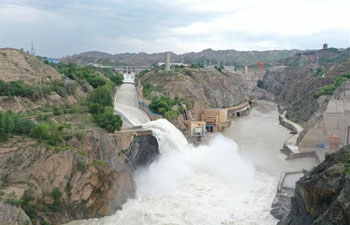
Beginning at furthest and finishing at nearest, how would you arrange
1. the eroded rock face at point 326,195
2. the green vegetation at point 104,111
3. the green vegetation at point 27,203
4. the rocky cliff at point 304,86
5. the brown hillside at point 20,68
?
1. the rocky cliff at point 304,86
2. the brown hillside at point 20,68
3. the green vegetation at point 104,111
4. the green vegetation at point 27,203
5. the eroded rock face at point 326,195

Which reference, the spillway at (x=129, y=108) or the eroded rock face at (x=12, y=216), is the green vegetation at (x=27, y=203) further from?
the spillway at (x=129, y=108)

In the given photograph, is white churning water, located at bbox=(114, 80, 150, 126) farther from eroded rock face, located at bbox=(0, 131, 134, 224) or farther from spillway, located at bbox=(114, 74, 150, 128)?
eroded rock face, located at bbox=(0, 131, 134, 224)

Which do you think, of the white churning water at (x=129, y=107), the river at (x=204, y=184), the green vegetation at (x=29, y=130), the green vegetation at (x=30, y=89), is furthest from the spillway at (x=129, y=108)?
the green vegetation at (x=29, y=130)

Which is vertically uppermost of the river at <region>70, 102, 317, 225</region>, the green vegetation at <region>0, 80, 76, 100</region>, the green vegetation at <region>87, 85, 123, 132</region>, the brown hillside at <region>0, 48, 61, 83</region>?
the brown hillside at <region>0, 48, 61, 83</region>

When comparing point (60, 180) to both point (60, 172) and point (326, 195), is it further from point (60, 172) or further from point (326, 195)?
point (326, 195)

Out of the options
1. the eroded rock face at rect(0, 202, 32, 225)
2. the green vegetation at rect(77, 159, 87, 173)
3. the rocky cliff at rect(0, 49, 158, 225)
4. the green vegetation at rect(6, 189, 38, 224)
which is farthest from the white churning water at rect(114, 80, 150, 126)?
the eroded rock face at rect(0, 202, 32, 225)

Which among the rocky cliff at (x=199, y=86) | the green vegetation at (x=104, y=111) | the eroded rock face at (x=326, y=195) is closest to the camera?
the eroded rock face at (x=326, y=195)
